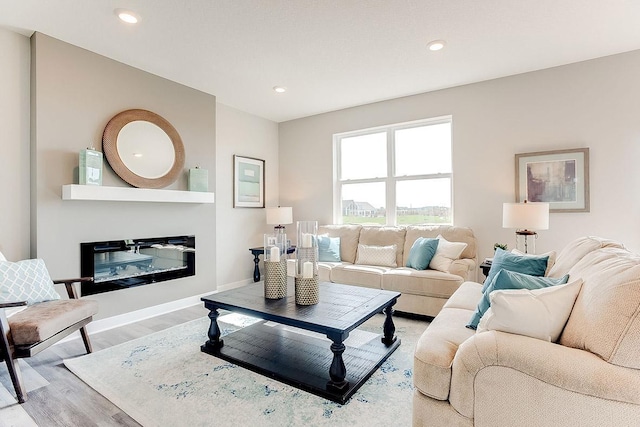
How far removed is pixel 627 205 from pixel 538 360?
3.12 m

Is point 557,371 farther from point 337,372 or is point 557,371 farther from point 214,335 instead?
point 214,335

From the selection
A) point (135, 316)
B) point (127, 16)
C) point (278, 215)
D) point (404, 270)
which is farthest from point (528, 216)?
point (135, 316)

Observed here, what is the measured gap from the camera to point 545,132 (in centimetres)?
359

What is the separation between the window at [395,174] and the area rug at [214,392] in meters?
2.26

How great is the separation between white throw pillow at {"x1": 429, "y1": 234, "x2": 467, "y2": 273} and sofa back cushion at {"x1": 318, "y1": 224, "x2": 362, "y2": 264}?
117 centimetres

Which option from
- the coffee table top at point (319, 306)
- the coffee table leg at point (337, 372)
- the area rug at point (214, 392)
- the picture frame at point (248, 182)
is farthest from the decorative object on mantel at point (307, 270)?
the picture frame at point (248, 182)

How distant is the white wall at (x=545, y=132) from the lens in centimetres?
323

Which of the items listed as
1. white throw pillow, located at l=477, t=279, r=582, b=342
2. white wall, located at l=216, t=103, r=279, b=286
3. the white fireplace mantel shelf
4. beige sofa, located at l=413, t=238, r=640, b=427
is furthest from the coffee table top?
white wall, located at l=216, t=103, r=279, b=286

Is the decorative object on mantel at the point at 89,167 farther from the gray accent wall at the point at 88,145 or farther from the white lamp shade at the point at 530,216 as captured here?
the white lamp shade at the point at 530,216

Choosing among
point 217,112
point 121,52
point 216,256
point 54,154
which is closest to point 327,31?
point 121,52

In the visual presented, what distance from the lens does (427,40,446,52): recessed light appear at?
295cm

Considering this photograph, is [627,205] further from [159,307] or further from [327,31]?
[159,307]

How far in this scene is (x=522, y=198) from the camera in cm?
370

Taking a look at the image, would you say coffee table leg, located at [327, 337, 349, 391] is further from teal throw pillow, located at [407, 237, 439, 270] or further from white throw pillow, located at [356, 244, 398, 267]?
white throw pillow, located at [356, 244, 398, 267]
